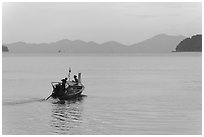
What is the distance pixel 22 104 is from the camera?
32062mm

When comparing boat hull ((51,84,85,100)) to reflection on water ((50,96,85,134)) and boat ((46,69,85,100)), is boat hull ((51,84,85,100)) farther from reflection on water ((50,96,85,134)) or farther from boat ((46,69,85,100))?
reflection on water ((50,96,85,134))

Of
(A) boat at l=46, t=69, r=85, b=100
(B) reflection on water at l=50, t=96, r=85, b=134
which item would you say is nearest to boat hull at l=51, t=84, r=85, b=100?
(A) boat at l=46, t=69, r=85, b=100

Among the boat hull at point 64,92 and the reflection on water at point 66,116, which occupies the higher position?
the boat hull at point 64,92

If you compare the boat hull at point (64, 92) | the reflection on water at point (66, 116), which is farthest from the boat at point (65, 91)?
the reflection on water at point (66, 116)

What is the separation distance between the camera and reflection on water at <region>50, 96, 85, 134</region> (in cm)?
2217

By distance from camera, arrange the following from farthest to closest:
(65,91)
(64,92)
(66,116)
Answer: (65,91) < (64,92) < (66,116)

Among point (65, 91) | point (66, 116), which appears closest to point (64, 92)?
point (65, 91)

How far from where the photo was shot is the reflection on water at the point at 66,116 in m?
22.2

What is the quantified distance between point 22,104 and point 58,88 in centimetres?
300

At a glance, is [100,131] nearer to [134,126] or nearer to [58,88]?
[134,126]

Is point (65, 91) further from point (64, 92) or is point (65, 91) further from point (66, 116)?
point (66, 116)

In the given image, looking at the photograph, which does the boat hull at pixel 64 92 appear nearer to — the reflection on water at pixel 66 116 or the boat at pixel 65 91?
the boat at pixel 65 91

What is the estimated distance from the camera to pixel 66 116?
26.3 meters

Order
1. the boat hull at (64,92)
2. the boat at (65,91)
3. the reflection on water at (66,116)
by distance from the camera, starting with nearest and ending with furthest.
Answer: the reflection on water at (66,116)
the boat at (65,91)
the boat hull at (64,92)
